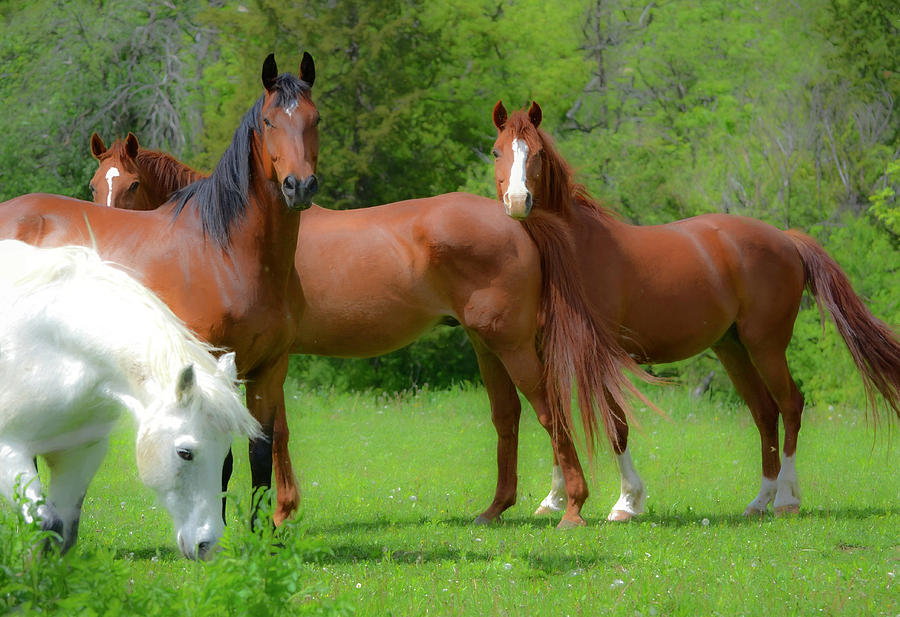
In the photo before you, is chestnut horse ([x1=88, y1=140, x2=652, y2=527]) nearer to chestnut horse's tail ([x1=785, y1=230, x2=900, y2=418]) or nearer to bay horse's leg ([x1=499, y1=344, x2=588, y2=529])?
bay horse's leg ([x1=499, y1=344, x2=588, y2=529])

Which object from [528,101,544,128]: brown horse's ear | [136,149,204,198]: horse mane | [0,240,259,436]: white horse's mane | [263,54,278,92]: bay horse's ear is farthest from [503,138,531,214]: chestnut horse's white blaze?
[0,240,259,436]: white horse's mane

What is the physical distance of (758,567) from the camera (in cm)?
549

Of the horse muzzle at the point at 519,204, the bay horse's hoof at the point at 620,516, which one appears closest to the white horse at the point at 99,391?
the horse muzzle at the point at 519,204

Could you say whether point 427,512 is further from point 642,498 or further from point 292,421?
point 292,421

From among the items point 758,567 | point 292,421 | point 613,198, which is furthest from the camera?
point 613,198

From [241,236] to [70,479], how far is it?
1739 millimetres

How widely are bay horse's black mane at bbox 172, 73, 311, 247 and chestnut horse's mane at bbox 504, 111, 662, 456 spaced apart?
6.51ft

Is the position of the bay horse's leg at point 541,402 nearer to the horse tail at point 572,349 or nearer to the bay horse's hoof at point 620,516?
the horse tail at point 572,349

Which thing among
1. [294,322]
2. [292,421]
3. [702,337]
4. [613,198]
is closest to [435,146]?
[613,198]

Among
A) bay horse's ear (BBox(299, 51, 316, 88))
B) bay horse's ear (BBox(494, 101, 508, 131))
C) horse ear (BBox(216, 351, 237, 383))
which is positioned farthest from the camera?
bay horse's ear (BBox(494, 101, 508, 131))

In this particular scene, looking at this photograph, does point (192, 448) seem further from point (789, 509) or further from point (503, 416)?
point (789, 509)

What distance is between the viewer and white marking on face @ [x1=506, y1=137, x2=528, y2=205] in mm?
6941

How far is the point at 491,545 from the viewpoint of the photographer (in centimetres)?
613

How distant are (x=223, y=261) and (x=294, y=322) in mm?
521
